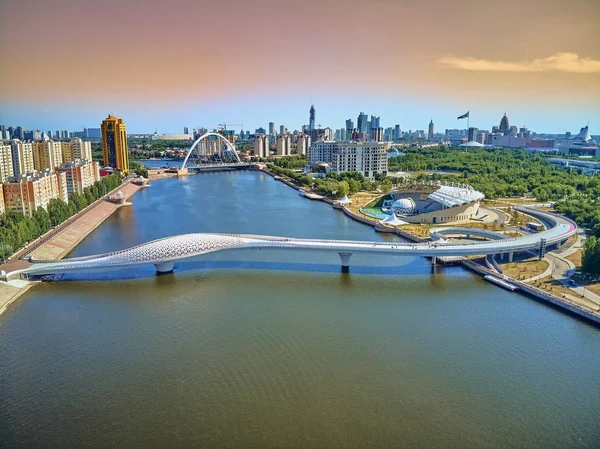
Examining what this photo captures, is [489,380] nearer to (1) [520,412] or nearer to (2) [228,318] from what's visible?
(1) [520,412]

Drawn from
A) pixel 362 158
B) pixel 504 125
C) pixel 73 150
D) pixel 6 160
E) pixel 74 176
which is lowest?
pixel 74 176

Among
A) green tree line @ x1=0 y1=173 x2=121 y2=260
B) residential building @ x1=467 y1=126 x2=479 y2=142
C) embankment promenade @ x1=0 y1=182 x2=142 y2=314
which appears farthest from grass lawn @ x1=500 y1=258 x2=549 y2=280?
residential building @ x1=467 y1=126 x2=479 y2=142

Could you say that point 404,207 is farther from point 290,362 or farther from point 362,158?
point 362,158

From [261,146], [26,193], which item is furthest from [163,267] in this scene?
[261,146]

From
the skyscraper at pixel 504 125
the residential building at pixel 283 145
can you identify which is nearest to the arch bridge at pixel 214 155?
the residential building at pixel 283 145

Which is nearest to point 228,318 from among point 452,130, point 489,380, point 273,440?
point 273,440

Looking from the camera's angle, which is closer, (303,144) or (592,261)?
(592,261)

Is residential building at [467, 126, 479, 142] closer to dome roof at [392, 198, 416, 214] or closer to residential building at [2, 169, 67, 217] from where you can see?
dome roof at [392, 198, 416, 214]
